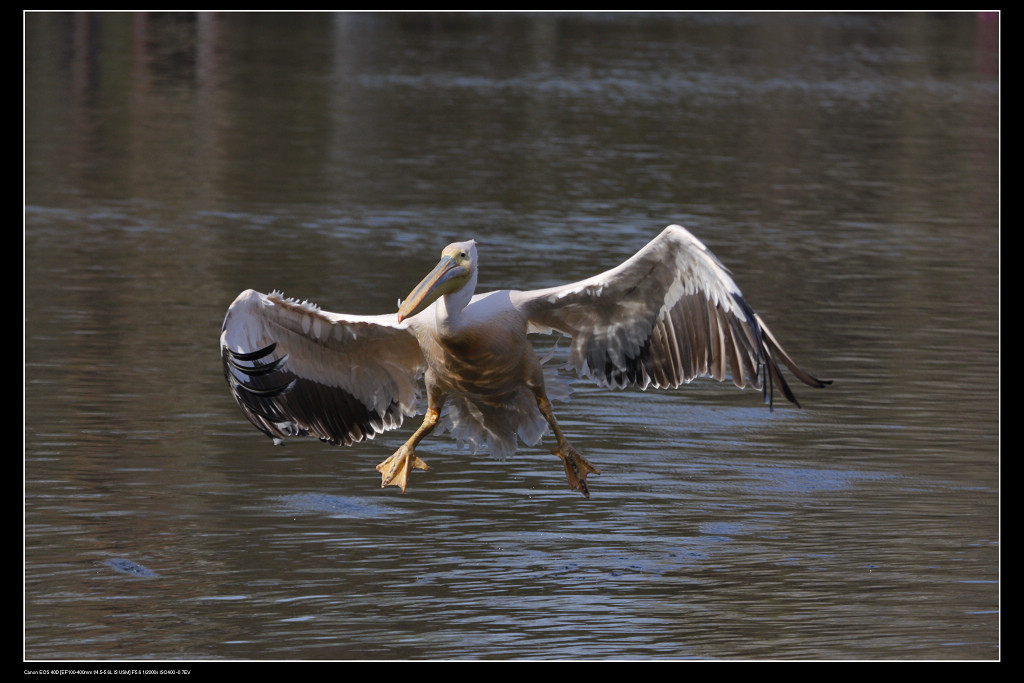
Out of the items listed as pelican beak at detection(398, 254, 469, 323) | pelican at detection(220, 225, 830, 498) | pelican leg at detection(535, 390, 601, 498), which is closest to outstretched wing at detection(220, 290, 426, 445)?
pelican at detection(220, 225, 830, 498)

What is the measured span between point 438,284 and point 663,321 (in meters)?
1.35

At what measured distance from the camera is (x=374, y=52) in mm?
37438

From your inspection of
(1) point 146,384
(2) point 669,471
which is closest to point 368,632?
(2) point 669,471

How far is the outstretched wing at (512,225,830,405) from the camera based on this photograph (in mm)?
7801

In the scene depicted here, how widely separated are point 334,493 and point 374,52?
2902cm

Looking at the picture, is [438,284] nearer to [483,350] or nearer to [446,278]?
[446,278]

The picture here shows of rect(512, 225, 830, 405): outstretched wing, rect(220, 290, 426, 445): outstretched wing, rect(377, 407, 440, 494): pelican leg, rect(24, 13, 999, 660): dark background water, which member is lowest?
rect(24, 13, 999, 660): dark background water

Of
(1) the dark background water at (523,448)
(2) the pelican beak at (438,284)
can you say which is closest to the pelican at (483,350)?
(2) the pelican beak at (438,284)

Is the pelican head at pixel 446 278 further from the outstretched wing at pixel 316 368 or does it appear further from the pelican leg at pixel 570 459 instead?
the pelican leg at pixel 570 459

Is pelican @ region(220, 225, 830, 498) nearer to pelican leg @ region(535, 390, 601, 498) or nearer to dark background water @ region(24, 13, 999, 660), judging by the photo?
pelican leg @ region(535, 390, 601, 498)

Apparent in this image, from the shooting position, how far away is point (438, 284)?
786 centimetres

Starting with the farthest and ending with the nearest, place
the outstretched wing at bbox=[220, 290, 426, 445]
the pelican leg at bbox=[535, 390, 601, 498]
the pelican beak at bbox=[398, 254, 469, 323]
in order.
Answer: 1. the pelican leg at bbox=[535, 390, 601, 498]
2. the outstretched wing at bbox=[220, 290, 426, 445]
3. the pelican beak at bbox=[398, 254, 469, 323]

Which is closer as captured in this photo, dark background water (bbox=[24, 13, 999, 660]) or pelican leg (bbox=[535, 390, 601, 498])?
dark background water (bbox=[24, 13, 999, 660])

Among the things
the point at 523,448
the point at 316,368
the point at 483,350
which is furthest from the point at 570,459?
the point at 523,448
